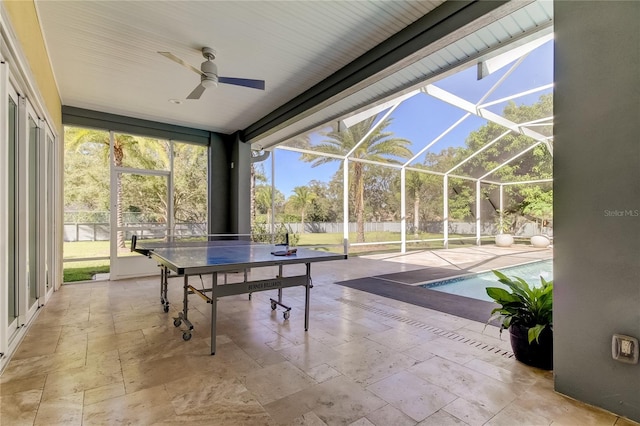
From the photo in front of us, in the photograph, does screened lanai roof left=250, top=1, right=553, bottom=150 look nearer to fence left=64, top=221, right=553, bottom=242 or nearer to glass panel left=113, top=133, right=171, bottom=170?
glass panel left=113, top=133, right=171, bottom=170

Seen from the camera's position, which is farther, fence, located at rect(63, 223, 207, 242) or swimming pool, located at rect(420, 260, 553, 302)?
fence, located at rect(63, 223, 207, 242)

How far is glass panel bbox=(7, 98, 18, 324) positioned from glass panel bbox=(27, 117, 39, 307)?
0.81m

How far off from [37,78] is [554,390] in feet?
17.2

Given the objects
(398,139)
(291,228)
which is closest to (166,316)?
(291,228)

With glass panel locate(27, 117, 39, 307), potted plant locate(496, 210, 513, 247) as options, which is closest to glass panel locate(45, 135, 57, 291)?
glass panel locate(27, 117, 39, 307)

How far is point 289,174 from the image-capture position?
1159 cm

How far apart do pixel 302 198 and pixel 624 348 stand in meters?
10.3

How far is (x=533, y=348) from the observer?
243 centimetres

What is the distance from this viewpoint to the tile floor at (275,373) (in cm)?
184

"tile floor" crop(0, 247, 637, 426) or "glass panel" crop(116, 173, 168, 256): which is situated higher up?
"glass panel" crop(116, 173, 168, 256)

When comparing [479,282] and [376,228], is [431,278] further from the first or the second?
[376,228]

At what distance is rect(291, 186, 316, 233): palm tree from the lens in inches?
456

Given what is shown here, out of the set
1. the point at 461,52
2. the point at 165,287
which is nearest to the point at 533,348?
the point at 461,52

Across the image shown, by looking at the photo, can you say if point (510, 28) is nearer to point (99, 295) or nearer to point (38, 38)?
point (38, 38)
